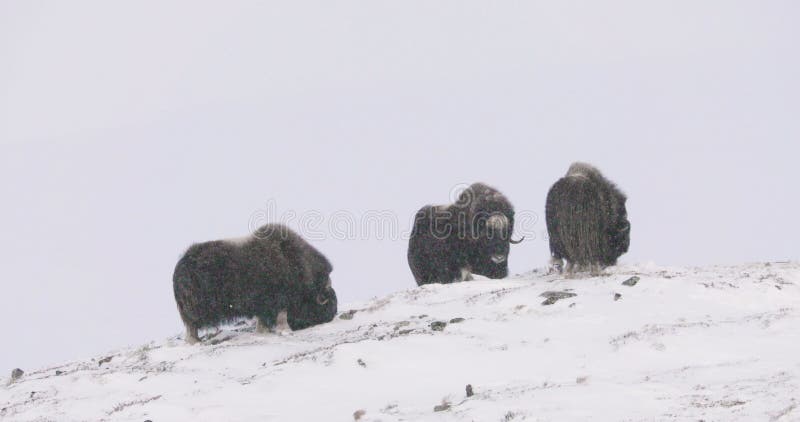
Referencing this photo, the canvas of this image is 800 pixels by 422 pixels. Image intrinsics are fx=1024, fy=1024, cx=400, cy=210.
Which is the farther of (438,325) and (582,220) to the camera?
(582,220)

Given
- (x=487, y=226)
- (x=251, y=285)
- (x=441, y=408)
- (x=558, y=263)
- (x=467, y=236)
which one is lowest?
(x=441, y=408)

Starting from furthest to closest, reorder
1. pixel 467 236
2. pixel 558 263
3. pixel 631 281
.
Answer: pixel 467 236 < pixel 558 263 < pixel 631 281

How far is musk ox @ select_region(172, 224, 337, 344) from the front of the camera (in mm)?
11750

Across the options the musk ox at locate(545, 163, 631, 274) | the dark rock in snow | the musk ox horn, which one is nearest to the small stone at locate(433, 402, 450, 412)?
the dark rock in snow

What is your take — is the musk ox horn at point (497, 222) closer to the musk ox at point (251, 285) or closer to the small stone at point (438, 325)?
the musk ox at point (251, 285)

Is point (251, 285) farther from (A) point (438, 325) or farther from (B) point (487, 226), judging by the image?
(B) point (487, 226)

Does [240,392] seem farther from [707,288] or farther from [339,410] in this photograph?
[707,288]

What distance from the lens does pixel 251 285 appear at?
11.8m

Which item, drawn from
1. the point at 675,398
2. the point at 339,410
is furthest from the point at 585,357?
the point at 339,410

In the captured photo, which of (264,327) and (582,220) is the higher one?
(582,220)

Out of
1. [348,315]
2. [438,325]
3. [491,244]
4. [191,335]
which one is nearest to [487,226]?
[491,244]

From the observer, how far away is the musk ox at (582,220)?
12.1 meters

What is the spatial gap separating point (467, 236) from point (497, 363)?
5.28m

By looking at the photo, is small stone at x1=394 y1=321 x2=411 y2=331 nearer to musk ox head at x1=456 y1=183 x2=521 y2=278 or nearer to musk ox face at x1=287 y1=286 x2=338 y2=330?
musk ox face at x1=287 y1=286 x2=338 y2=330
